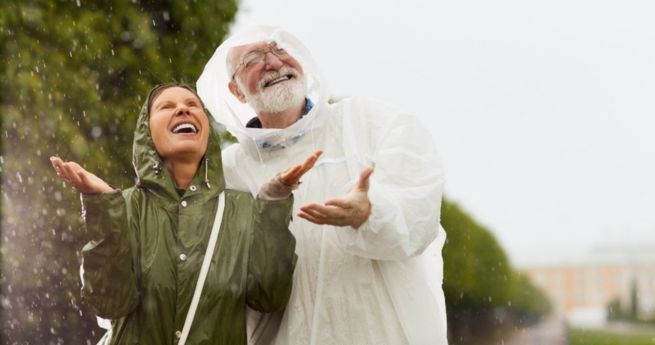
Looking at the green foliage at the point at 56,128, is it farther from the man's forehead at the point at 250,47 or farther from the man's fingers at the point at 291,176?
the man's fingers at the point at 291,176

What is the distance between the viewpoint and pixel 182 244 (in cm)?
489

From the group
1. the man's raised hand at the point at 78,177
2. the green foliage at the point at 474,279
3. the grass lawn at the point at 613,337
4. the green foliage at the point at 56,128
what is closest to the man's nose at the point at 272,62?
the man's raised hand at the point at 78,177

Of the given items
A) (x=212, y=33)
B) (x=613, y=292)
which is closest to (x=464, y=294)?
(x=613, y=292)

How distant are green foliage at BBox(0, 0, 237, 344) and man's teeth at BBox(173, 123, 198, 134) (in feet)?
26.3

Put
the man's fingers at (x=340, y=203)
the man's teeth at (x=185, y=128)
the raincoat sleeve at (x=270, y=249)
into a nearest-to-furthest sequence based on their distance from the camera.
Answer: the man's fingers at (x=340, y=203)
the raincoat sleeve at (x=270, y=249)
the man's teeth at (x=185, y=128)

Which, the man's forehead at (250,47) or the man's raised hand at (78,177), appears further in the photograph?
the man's forehead at (250,47)

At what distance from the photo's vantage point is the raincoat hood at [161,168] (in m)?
5.00

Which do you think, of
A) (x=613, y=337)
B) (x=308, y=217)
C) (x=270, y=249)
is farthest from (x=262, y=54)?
(x=613, y=337)

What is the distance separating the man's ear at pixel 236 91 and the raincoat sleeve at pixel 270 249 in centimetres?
86

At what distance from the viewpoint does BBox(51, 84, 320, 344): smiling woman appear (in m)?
4.75

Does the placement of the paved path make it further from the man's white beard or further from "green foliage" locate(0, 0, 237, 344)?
the man's white beard

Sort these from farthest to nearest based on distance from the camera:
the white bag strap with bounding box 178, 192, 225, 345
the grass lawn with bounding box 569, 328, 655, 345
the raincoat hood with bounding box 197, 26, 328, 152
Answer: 1. the grass lawn with bounding box 569, 328, 655, 345
2. the raincoat hood with bounding box 197, 26, 328, 152
3. the white bag strap with bounding box 178, 192, 225, 345

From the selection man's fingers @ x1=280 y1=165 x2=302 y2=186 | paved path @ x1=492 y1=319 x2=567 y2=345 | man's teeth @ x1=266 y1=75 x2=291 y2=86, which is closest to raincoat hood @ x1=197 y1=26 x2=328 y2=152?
man's teeth @ x1=266 y1=75 x2=291 y2=86

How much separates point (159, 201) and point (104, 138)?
8475mm
